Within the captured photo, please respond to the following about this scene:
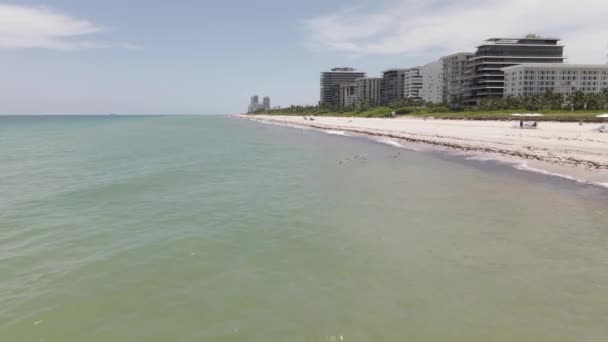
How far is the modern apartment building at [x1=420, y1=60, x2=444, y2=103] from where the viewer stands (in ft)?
557

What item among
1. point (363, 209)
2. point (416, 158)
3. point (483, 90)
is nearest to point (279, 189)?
point (363, 209)

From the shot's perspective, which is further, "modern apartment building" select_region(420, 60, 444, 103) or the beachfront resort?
"modern apartment building" select_region(420, 60, 444, 103)

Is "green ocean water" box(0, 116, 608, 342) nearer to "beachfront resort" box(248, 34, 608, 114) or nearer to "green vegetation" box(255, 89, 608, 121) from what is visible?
"green vegetation" box(255, 89, 608, 121)

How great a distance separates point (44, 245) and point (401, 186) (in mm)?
14517

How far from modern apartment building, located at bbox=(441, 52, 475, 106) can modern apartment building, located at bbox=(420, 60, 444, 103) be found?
663 centimetres

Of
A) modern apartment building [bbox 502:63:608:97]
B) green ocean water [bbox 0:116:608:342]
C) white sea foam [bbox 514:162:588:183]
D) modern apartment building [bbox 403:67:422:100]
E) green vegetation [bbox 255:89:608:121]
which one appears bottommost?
green ocean water [bbox 0:116:608:342]

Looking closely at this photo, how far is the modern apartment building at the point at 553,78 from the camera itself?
12106 cm

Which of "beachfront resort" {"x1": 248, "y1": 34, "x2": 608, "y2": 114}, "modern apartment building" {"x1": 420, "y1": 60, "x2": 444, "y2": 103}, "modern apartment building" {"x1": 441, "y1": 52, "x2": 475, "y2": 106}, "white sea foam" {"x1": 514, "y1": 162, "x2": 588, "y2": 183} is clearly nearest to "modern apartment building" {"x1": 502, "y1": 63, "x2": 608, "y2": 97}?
"beachfront resort" {"x1": 248, "y1": 34, "x2": 608, "y2": 114}

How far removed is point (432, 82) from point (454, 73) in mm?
25594

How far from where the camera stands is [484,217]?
13500 millimetres

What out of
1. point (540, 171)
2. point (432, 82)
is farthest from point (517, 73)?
point (540, 171)

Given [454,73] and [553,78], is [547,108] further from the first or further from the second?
[454,73]

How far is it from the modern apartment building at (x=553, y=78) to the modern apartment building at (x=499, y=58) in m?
4.37

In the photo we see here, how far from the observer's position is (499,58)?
13125 centimetres
